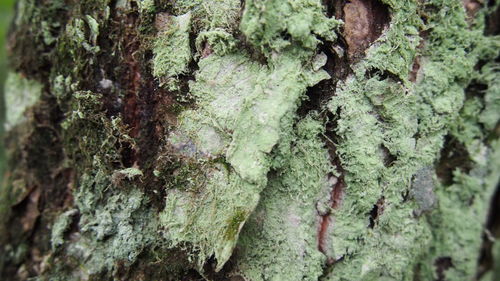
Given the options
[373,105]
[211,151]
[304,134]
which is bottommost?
[211,151]

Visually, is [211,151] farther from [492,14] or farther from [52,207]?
[492,14]

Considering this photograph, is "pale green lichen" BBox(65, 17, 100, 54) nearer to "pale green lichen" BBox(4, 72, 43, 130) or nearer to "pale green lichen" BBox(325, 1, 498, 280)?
"pale green lichen" BBox(4, 72, 43, 130)

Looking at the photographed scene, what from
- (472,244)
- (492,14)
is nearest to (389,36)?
(492,14)

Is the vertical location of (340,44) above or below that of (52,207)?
above

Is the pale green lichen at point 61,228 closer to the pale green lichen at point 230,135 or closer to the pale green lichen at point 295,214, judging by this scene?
the pale green lichen at point 230,135

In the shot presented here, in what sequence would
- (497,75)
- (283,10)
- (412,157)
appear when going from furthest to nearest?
1. (497,75)
2. (412,157)
3. (283,10)

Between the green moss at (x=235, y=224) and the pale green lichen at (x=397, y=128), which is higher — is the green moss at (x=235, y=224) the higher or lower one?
the lower one

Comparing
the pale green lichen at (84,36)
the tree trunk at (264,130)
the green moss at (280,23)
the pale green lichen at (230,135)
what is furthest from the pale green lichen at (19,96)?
the green moss at (280,23)
